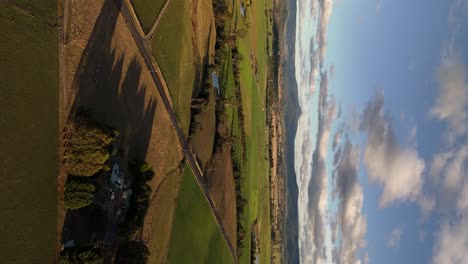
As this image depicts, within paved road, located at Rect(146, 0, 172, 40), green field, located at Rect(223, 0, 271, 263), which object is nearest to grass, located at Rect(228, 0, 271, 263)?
green field, located at Rect(223, 0, 271, 263)

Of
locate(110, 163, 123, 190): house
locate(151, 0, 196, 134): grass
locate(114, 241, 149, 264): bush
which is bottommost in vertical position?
locate(114, 241, 149, 264): bush

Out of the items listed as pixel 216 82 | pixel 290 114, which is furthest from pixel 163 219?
→ pixel 290 114

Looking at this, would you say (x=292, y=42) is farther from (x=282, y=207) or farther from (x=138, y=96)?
(x=138, y=96)

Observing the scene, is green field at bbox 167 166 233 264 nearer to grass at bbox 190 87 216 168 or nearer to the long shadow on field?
grass at bbox 190 87 216 168

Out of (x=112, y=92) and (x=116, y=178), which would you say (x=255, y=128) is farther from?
(x=116, y=178)

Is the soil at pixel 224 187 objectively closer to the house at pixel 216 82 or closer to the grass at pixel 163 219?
the house at pixel 216 82

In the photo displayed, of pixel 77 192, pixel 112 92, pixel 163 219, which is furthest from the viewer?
pixel 163 219

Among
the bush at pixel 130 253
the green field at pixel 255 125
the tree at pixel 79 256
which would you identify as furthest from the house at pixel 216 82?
the tree at pixel 79 256
